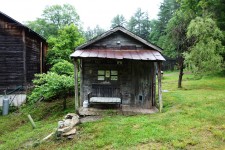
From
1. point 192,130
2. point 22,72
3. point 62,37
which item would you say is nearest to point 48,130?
point 192,130

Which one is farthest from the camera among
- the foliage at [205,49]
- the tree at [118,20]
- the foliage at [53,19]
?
the tree at [118,20]

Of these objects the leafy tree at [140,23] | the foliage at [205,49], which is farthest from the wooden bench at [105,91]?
the leafy tree at [140,23]

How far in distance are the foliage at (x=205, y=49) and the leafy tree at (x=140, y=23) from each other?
40396 mm

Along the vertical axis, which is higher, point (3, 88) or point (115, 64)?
point (115, 64)

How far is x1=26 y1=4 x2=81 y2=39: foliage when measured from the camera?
35.4 m

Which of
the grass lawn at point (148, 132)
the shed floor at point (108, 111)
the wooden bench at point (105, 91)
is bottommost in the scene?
the grass lawn at point (148, 132)

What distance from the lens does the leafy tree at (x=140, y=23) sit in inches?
2196

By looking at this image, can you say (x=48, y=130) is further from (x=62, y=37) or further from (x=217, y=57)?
(x=62, y=37)

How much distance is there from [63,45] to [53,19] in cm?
1820

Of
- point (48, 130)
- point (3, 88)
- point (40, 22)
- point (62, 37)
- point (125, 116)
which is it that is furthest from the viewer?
point (40, 22)

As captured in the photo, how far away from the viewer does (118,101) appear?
9.84 m

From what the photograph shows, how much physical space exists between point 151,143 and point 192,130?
1.99 metres

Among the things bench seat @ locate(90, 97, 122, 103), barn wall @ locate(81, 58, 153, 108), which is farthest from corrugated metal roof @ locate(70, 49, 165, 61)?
bench seat @ locate(90, 97, 122, 103)

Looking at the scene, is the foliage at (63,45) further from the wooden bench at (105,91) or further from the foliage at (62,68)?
the wooden bench at (105,91)
